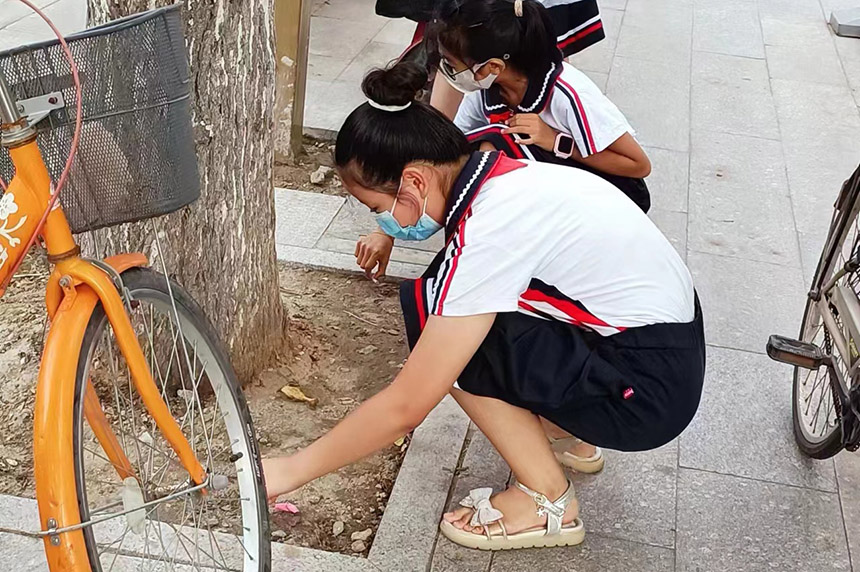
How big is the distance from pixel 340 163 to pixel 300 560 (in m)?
0.91

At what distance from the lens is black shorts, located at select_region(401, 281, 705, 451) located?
210cm

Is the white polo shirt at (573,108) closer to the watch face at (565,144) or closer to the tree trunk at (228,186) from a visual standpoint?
the watch face at (565,144)

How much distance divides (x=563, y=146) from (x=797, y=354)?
0.87 metres

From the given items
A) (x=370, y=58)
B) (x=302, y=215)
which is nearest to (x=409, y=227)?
(x=302, y=215)

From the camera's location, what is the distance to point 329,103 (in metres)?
5.04

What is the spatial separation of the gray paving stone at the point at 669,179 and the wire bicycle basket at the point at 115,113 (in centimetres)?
294

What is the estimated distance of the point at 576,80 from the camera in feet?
8.86

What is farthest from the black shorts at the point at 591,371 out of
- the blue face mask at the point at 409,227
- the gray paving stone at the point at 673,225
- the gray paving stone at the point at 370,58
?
the gray paving stone at the point at 370,58

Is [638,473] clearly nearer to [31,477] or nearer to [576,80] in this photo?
[576,80]

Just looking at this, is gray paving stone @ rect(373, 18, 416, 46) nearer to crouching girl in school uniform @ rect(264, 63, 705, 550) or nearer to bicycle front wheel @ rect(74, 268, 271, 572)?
bicycle front wheel @ rect(74, 268, 271, 572)

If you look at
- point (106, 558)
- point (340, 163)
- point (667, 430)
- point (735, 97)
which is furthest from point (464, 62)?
point (735, 97)

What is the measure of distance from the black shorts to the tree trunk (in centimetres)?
67

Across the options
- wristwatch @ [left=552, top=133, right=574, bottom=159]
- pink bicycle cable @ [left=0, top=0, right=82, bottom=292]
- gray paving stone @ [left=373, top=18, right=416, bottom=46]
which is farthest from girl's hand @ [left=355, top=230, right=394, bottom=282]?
gray paving stone @ [left=373, top=18, right=416, bottom=46]

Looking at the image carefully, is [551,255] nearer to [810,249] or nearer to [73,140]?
[73,140]
